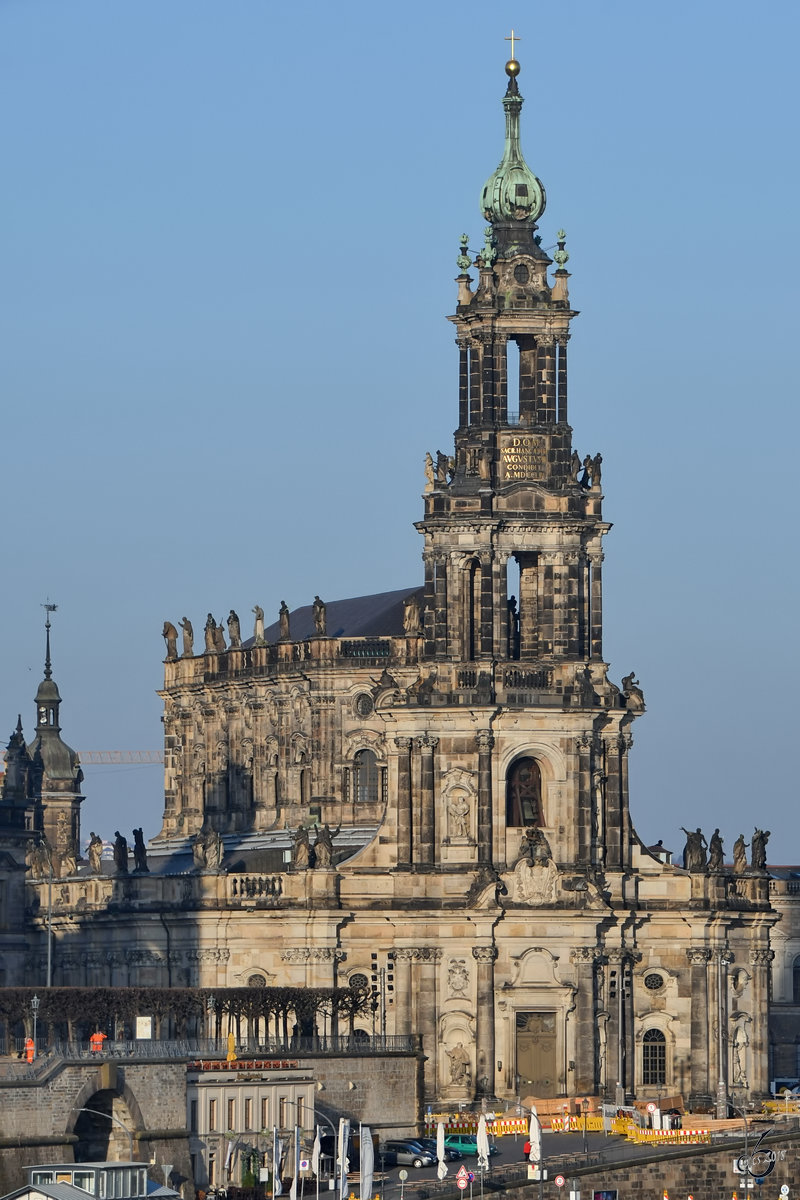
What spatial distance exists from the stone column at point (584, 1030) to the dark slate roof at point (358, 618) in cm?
2285

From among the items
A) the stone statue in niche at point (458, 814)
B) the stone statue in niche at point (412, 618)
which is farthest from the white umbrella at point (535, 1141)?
the stone statue in niche at point (412, 618)

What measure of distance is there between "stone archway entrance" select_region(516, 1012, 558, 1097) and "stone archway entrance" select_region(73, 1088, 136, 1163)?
24.1m

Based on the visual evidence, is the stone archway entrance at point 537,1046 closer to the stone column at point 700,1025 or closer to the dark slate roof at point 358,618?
the stone column at point 700,1025

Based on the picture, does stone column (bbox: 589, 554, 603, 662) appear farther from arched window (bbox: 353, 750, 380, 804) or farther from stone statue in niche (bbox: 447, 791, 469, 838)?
arched window (bbox: 353, 750, 380, 804)

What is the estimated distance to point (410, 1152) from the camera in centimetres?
14275

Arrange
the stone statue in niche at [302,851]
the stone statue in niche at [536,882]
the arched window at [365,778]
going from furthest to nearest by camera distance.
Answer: the arched window at [365,778] < the stone statue in niche at [302,851] < the stone statue in niche at [536,882]

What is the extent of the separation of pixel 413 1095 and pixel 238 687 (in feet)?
118

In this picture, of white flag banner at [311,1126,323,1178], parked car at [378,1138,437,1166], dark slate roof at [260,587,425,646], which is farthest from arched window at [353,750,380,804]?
white flag banner at [311,1126,323,1178]

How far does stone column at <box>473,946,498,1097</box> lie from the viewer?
15550cm

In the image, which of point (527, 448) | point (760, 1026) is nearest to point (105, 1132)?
point (527, 448)

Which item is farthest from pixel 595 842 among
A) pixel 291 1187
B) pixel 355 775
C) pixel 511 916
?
pixel 291 1187

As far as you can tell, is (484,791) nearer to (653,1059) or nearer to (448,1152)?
(653,1059)

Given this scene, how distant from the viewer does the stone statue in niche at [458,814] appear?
15788cm

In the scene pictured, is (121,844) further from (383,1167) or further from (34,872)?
(383,1167)
